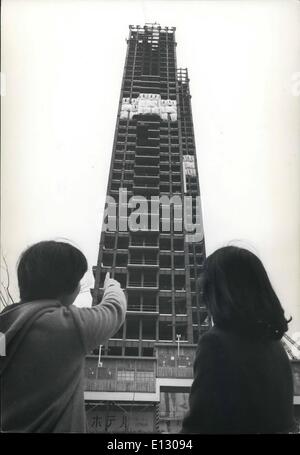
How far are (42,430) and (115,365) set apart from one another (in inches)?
87.8

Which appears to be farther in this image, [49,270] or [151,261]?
[151,261]

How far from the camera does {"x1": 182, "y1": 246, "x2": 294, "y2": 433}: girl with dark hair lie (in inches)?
55.1

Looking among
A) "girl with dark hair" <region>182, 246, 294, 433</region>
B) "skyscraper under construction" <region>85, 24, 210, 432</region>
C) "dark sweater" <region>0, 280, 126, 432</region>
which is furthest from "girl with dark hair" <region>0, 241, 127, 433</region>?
"skyscraper under construction" <region>85, 24, 210, 432</region>

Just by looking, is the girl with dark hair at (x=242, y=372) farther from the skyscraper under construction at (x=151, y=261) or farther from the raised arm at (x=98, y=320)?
the skyscraper under construction at (x=151, y=261)

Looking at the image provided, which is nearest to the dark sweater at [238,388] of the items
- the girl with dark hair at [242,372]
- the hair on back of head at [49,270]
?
the girl with dark hair at [242,372]

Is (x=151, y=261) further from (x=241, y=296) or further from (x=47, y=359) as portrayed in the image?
(x=47, y=359)

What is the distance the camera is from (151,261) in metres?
4.67

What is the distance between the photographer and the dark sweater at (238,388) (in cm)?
140

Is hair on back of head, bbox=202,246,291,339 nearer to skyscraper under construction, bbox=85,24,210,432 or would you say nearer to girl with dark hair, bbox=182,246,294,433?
girl with dark hair, bbox=182,246,294,433

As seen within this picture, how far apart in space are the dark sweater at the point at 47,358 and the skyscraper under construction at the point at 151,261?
72 centimetres

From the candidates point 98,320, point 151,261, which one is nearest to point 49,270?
point 98,320

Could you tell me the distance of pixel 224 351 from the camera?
1.42 m

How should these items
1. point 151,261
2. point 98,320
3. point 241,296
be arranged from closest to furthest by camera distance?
point 98,320
point 241,296
point 151,261
